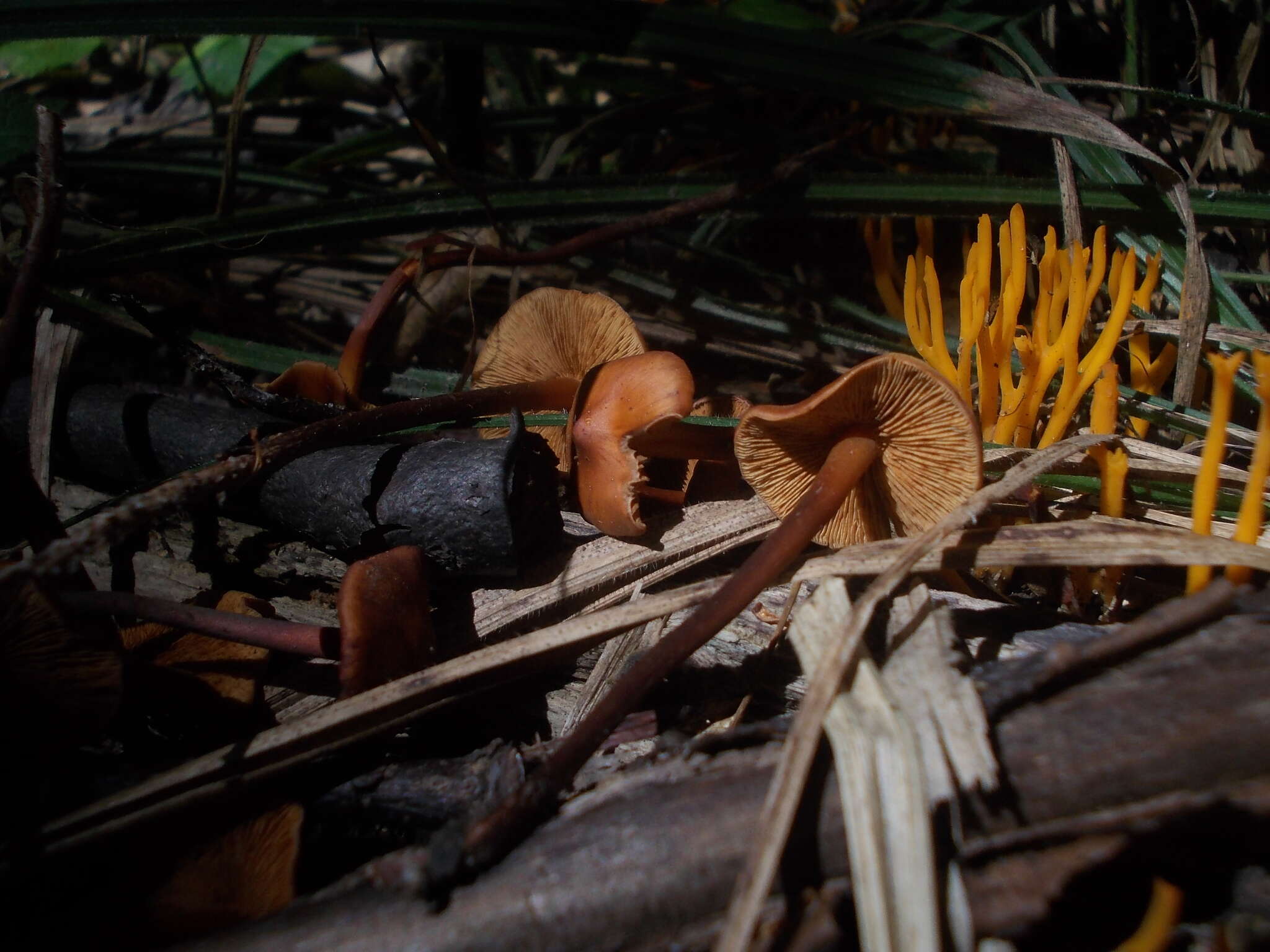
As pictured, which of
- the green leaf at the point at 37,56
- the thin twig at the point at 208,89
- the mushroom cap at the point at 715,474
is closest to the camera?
the mushroom cap at the point at 715,474

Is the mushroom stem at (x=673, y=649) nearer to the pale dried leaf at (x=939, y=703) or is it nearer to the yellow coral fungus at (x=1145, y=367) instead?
Answer: the pale dried leaf at (x=939, y=703)

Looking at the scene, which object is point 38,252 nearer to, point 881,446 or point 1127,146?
point 881,446

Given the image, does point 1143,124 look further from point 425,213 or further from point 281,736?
point 281,736

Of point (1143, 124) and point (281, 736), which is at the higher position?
point (1143, 124)

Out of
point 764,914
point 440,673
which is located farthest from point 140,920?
point 764,914

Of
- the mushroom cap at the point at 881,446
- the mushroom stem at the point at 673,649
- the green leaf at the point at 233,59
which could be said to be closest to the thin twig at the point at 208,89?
the green leaf at the point at 233,59

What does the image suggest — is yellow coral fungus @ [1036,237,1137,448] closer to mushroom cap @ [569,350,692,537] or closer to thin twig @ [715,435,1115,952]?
thin twig @ [715,435,1115,952]

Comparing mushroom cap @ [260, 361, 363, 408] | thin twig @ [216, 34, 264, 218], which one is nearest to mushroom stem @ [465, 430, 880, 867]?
mushroom cap @ [260, 361, 363, 408]
